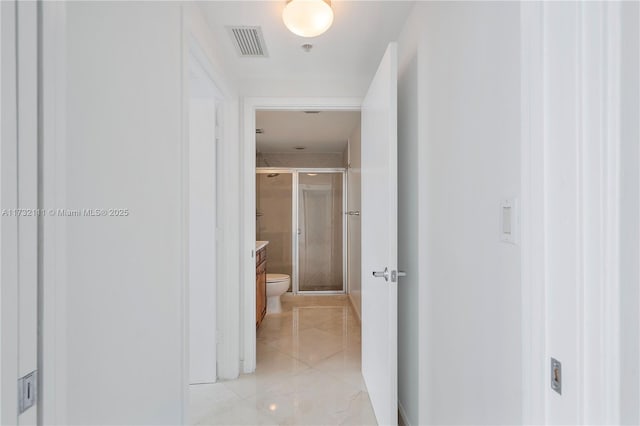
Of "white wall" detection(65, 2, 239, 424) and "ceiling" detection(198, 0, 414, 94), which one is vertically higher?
"ceiling" detection(198, 0, 414, 94)

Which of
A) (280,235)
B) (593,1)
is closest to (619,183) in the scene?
(593,1)

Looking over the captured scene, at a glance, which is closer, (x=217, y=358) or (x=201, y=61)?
(x=201, y=61)

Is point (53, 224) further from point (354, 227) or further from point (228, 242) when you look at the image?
point (354, 227)

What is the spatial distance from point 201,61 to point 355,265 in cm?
316

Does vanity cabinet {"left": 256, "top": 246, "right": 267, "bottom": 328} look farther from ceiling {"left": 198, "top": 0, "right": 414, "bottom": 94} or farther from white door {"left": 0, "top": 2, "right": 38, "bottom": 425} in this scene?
white door {"left": 0, "top": 2, "right": 38, "bottom": 425}

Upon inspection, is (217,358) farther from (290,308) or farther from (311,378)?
(290,308)

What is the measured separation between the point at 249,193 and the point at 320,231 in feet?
9.28

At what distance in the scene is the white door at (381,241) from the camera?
163 cm

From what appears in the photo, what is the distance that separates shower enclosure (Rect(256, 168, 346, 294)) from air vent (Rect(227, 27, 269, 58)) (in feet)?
9.89

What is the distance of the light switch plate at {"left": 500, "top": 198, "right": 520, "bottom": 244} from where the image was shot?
2.70ft

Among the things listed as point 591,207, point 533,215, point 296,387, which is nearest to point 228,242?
point 296,387

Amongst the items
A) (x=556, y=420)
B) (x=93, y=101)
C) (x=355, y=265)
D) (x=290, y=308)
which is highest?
(x=93, y=101)

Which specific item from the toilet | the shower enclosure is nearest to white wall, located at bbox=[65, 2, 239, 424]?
the toilet

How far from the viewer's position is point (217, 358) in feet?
8.07
